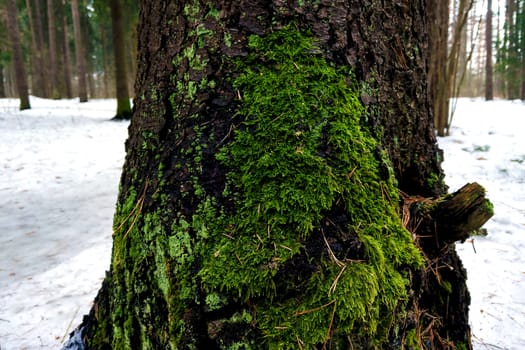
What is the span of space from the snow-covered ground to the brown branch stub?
134 mm

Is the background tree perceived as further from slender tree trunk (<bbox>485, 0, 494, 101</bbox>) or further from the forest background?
slender tree trunk (<bbox>485, 0, 494, 101</bbox>)

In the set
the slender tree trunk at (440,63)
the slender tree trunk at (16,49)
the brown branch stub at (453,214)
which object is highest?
the slender tree trunk at (16,49)

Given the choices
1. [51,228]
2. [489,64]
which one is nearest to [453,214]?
[51,228]

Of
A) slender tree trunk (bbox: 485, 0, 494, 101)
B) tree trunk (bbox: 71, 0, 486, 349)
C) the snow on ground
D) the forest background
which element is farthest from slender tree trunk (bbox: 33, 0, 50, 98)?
slender tree trunk (bbox: 485, 0, 494, 101)

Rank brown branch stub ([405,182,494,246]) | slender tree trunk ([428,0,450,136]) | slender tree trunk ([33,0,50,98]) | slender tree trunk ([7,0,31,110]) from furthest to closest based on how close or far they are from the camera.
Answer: slender tree trunk ([33,0,50,98]), slender tree trunk ([7,0,31,110]), slender tree trunk ([428,0,450,136]), brown branch stub ([405,182,494,246])

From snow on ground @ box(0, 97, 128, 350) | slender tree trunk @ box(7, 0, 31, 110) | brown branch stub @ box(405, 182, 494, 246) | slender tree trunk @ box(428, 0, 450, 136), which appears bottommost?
snow on ground @ box(0, 97, 128, 350)

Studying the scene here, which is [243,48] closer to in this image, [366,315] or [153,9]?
[153,9]

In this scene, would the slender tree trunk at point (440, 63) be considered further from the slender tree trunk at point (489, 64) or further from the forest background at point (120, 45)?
the slender tree trunk at point (489, 64)

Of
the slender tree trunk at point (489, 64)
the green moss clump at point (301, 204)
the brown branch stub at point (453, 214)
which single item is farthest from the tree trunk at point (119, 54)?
the slender tree trunk at point (489, 64)

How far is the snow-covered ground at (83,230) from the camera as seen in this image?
2.09 m

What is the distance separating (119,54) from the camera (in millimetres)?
9594

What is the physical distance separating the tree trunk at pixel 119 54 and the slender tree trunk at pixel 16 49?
3.62 meters

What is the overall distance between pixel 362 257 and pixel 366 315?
0.14 m

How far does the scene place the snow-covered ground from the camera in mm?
2094
